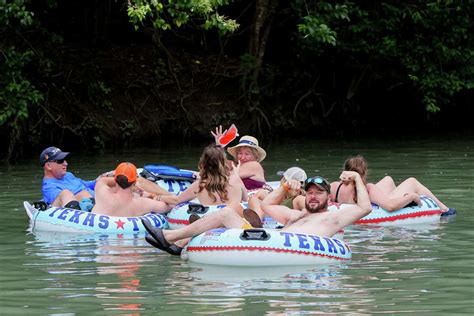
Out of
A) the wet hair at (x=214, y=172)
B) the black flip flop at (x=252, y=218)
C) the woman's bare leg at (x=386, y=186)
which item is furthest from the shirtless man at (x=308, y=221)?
the woman's bare leg at (x=386, y=186)

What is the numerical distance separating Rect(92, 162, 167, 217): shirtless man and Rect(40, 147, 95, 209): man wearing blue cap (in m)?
0.63

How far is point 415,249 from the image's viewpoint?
10.5m

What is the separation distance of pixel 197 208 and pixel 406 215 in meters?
2.33

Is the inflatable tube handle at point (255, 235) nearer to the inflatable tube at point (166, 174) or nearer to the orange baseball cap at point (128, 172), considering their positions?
the orange baseball cap at point (128, 172)

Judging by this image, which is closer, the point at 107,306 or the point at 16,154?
the point at 107,306

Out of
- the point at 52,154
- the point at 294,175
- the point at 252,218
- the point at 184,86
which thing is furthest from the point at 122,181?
the point at 184,86

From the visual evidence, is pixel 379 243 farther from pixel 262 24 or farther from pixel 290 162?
pixel 262 24

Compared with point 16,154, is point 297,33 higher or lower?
higher

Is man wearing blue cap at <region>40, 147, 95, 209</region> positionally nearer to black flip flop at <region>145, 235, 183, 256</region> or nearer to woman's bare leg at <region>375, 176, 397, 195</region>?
black flip flop at <region>145, 235, 183, 256</region>

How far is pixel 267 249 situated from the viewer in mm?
9617

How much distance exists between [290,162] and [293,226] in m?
8.95

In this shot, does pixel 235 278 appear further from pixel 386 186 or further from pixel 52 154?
pixel 52 154

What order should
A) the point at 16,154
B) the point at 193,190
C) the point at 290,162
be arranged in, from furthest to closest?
the point at 16,154 < the point at 290,162 < the point at 193,190

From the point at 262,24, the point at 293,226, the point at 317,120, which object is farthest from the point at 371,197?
the point at 317,120
